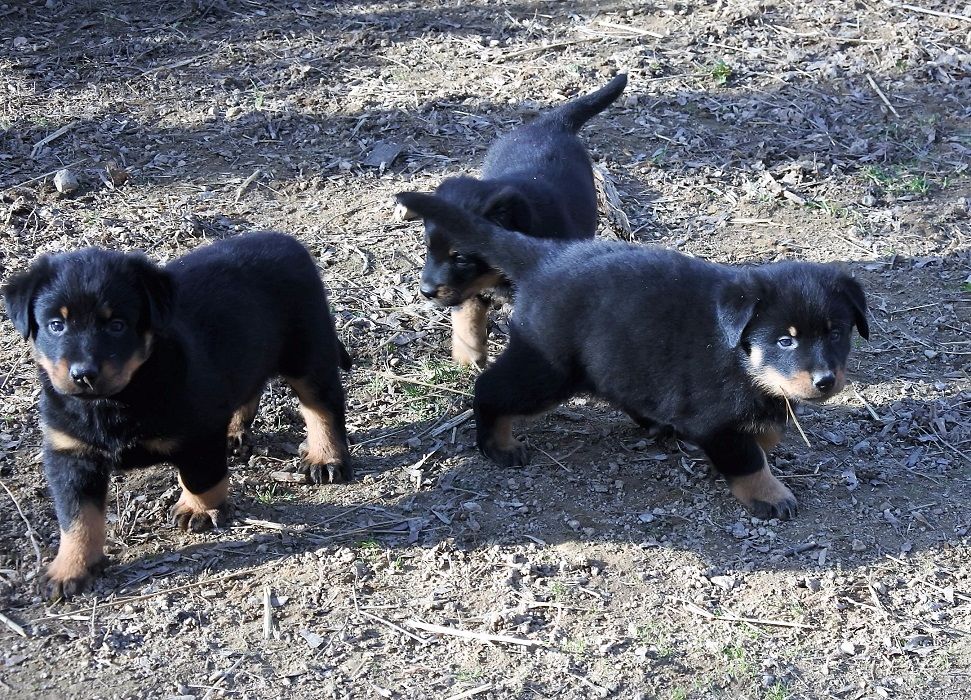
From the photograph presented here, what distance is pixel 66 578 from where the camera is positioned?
4.89 metres

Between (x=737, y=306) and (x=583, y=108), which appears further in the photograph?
(x=583, y=108)

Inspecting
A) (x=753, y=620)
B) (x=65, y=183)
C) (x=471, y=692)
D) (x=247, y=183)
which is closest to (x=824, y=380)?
(x=753, y=620)

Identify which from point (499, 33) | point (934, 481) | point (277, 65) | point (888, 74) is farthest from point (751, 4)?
point (934, 481)

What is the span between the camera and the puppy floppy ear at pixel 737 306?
16.5 feet

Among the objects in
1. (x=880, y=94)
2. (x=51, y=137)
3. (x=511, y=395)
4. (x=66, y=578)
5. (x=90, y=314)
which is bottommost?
(x=66, y=578)

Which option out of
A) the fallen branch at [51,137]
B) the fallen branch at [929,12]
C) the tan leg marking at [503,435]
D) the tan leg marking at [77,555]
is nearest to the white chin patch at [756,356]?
the tan leg marking at [503,435]

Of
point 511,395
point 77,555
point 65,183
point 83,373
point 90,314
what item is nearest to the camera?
point 83,373

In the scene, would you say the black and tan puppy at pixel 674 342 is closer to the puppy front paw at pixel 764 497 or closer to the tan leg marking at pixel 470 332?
the puppy front paw at pixel 764 497

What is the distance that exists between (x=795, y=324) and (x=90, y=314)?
9.53ft

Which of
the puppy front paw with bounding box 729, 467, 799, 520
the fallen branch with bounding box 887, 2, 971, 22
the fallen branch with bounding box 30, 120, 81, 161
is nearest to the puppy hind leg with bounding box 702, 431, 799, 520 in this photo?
the puppy front paw with bounding box 729, 467, 799, 520

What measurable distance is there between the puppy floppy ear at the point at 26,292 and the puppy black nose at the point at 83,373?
1.15 feet

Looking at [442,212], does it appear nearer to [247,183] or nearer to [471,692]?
[471,692]

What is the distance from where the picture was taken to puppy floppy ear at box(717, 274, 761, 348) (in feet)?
16.5

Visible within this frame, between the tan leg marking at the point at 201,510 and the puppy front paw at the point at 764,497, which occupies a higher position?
the tan leg marking at the point at 201,510
